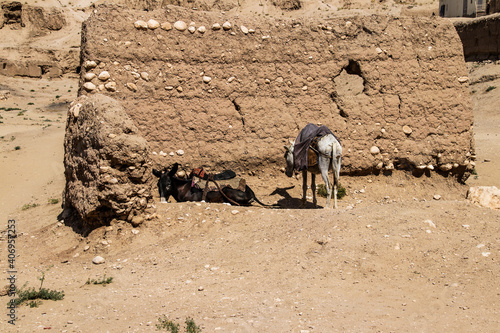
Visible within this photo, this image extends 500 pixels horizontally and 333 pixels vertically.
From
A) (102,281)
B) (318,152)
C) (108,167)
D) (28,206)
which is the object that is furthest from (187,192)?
(28,206)

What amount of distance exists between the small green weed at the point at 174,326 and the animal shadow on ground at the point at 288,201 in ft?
14.1

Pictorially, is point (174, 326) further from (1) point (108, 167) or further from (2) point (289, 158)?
(2) point (289, 158)

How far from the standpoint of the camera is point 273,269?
17.1ft

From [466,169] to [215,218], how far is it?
5.36 meters

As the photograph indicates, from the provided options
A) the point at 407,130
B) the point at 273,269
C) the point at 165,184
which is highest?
the point at 407,130

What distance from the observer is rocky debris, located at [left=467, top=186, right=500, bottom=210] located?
24.0ft

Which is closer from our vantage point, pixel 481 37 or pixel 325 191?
pixel 325 191

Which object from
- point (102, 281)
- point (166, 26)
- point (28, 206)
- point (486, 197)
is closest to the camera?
point (102, 281)

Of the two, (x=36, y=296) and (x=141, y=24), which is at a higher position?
(x=141, y=24)

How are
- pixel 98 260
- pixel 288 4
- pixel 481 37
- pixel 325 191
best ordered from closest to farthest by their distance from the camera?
1. pixel 98 260
2. pixel 325 191
3. pixel 481 37
4. pixel 288 4

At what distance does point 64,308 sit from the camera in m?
4.36

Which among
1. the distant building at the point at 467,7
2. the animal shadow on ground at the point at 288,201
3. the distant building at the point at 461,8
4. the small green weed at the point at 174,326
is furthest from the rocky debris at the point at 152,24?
the distant building at the point at 461,8

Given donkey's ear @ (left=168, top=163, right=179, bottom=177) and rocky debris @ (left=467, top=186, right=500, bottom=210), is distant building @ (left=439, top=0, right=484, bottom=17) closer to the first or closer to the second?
rocky debris @ (left=467, top=186, right=500, bottom=210)

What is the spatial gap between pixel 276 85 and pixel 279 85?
0.18 ft
